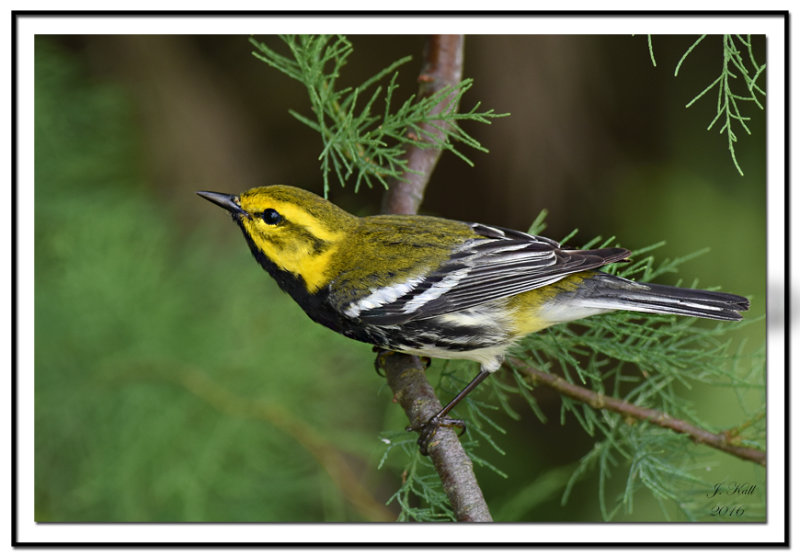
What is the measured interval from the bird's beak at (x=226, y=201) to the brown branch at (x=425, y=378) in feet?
1.33

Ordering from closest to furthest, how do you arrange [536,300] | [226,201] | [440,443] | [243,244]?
[440,443] → [226,201] → [536,300] → [243,244]

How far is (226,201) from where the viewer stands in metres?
1.92

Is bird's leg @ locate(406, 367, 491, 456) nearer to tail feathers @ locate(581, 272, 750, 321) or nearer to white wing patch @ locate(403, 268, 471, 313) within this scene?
white wing patch @ locate(403, 268, 471, 313)

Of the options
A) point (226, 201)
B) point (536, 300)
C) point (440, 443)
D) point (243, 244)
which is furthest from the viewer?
point (243, 244)

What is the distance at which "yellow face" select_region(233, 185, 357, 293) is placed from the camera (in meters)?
1.92

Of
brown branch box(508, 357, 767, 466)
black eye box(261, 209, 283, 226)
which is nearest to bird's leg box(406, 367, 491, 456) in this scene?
brown branch box(508, 357, 767, 466)

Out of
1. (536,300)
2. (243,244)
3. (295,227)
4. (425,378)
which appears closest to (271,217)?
(295,227)

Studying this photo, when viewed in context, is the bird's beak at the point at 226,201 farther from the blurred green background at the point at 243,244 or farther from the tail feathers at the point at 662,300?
the tail feathers at the point at 662,300

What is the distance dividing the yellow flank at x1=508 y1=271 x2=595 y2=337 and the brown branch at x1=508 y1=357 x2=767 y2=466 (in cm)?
10

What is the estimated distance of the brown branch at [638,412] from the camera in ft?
6.28

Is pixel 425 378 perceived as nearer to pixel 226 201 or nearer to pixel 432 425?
pixel 432 425

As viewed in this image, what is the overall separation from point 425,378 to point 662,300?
58 centimetres

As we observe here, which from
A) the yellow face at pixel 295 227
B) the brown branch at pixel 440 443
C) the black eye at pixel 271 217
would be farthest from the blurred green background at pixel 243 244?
the black eye at pixel 271 217
